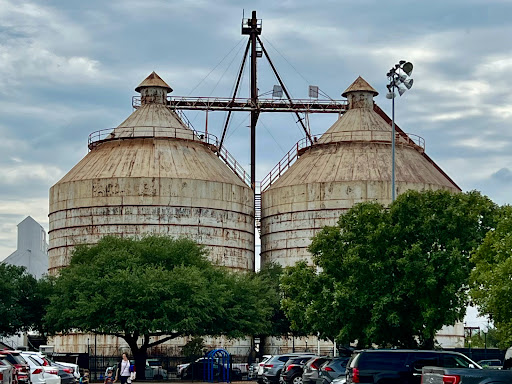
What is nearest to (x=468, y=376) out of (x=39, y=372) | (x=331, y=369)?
(x=331, y=369)

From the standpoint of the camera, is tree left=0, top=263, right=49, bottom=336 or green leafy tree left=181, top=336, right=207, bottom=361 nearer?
tree left=0, top=263, right=49, bottom=336

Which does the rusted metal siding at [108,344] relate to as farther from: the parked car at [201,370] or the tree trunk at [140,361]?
the parked car at [201,370]

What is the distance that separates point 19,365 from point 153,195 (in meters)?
51.5

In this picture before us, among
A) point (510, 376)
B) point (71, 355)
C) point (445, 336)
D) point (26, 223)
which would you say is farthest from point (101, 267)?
point (26, 223)

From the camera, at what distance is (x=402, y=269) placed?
53.1 m

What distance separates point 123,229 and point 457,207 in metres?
40.7

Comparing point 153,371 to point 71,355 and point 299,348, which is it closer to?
point 71,355

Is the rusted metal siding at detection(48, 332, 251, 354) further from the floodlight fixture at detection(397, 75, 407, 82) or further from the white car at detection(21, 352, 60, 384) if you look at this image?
the white car at detection(21, 352, 60, 384)

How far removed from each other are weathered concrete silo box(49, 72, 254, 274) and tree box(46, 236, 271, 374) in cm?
879

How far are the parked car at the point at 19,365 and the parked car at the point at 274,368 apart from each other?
60.0ft

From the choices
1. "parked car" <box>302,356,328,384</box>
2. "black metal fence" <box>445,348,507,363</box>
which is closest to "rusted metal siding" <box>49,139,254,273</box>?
"black metal fence" <box>445,348,507,363</box>

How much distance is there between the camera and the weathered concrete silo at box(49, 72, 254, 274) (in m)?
88.4

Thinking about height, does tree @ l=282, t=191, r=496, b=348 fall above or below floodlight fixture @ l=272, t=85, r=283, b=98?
below

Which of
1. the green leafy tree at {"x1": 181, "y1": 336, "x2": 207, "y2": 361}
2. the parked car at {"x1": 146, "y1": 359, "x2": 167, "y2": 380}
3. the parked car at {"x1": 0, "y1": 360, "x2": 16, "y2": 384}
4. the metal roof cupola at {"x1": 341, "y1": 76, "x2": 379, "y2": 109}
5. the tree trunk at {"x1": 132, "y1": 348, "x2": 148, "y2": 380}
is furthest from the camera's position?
the metal roof cupola at {"x1": 341, "y1": 76, "x2": 379, "y2": 109}
